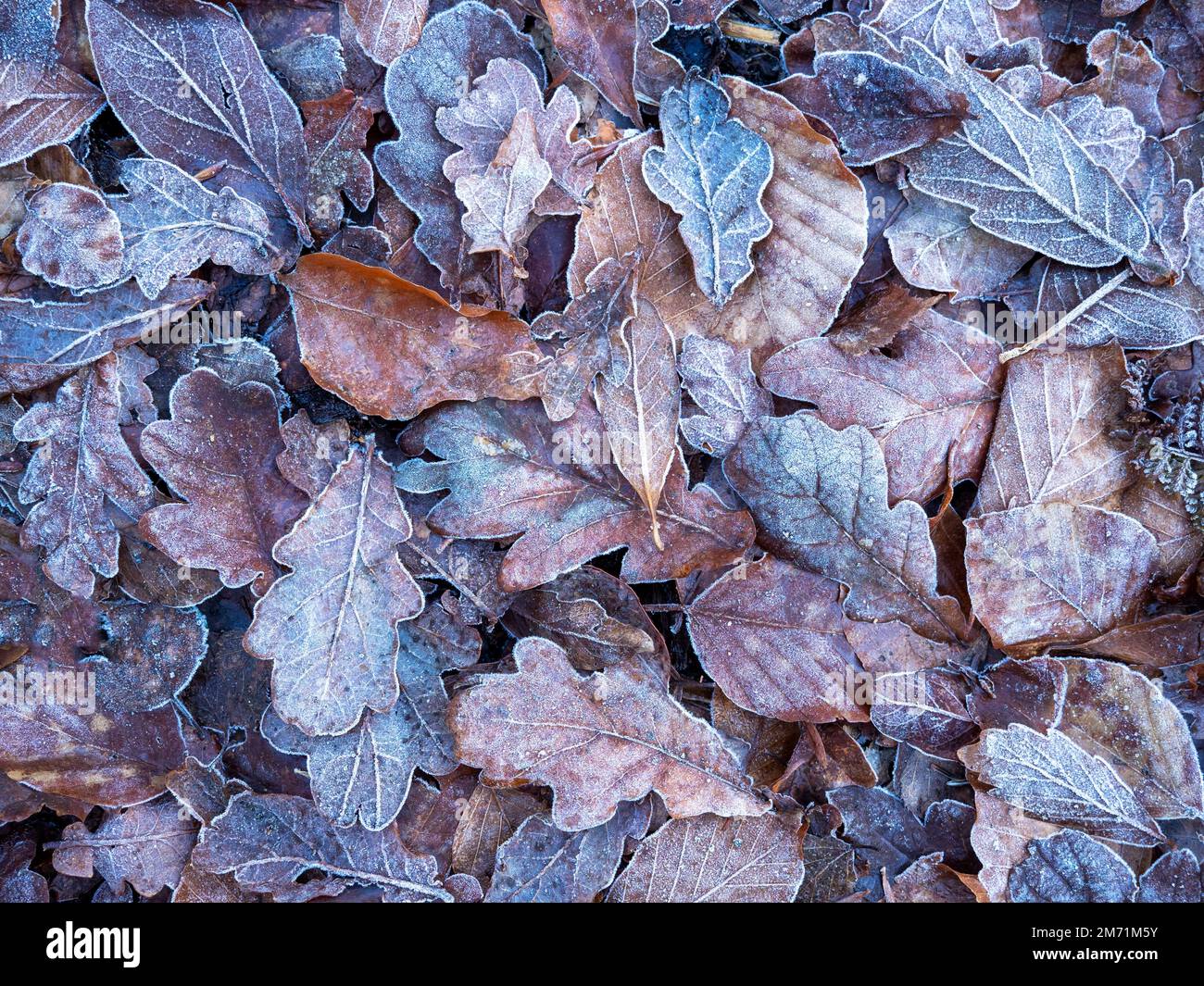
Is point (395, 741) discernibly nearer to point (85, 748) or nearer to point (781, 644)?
point (85, 748)

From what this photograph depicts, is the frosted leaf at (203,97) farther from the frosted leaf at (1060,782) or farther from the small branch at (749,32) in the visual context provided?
the frosted leaf at (1060,782)

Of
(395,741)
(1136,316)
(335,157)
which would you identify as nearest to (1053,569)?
(1136,316)

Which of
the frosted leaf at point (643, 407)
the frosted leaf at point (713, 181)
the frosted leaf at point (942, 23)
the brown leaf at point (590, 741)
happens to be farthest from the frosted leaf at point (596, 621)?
the frosted leaf at point (942, 23)

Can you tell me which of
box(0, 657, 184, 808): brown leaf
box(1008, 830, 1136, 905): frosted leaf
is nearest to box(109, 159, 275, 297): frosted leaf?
box(0, 657, 184, 808): brown leaf

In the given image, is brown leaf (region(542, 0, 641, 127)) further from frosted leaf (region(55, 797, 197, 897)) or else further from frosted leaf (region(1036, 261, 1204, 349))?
frosted leaf (region(55, 797, 197, 897))

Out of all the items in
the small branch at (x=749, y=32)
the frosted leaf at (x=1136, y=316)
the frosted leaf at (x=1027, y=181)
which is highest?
the small branch at (x=749, y=32)

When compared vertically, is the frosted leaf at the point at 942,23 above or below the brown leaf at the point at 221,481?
above
